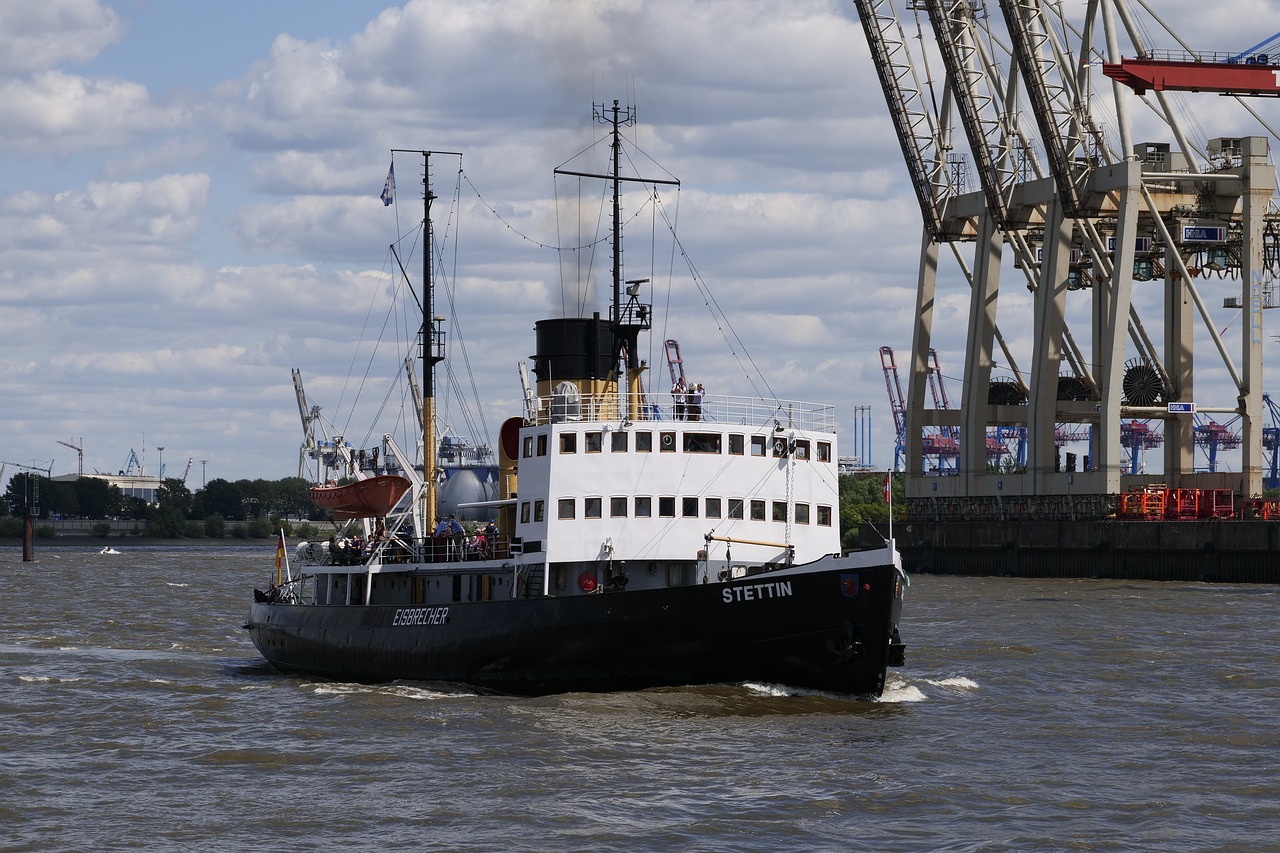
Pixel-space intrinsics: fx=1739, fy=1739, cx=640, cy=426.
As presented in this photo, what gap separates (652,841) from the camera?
70.1ft

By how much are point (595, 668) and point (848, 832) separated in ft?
36.5

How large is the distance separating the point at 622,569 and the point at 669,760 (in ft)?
25.9

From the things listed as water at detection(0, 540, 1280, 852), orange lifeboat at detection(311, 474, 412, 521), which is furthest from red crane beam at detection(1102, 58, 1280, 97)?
orange lifeboat at detection(311, 474, 412, 521)

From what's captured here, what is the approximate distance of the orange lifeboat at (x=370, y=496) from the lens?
1542 inches

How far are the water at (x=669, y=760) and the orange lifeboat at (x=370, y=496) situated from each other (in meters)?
4.05

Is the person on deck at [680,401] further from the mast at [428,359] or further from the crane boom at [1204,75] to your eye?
the crane boom at [1204,75]

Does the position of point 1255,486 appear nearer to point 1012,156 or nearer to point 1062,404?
point 1062,404

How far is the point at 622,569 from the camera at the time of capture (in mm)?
33906

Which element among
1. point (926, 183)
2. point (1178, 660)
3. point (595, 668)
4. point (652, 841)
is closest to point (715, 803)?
point (652, 841)

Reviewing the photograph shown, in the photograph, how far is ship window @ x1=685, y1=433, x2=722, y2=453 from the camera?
3428 centimetres

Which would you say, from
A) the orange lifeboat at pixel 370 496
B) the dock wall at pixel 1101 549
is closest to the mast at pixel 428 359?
the orange lifeboat at pixel 370 496

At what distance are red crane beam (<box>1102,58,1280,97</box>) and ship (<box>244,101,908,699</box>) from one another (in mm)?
43686

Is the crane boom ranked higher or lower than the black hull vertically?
higher

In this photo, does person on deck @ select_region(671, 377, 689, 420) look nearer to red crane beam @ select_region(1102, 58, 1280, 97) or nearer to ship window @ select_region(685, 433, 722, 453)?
ship window @ select_region(685, 433, 722, 453)
